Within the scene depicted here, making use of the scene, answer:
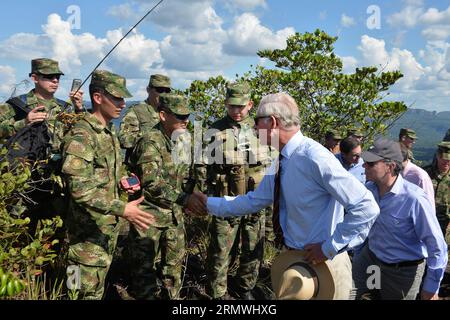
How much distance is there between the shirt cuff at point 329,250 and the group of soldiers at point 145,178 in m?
1.36

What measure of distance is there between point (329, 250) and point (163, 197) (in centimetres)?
193

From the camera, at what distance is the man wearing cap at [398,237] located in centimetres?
335

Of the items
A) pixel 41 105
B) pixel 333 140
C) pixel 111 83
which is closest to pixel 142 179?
pixel 111 83

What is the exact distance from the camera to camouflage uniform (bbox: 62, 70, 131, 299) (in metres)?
3.18

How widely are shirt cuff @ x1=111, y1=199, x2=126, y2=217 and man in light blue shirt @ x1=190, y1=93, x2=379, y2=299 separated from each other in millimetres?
1160

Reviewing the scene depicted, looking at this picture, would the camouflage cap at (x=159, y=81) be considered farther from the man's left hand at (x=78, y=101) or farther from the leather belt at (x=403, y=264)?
the leather belt at (x=403, y=264)

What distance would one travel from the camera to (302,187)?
106 inches

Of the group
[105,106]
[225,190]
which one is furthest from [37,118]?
[225,190]

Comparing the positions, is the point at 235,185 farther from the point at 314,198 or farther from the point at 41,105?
the point at 314,198

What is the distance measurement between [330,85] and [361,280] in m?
4.90

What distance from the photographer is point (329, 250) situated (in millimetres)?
2588

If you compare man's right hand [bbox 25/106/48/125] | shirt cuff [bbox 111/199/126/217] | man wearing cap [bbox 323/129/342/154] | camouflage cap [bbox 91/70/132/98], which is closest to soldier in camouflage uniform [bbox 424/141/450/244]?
man wearing cap [bbox 323/129/342/154]

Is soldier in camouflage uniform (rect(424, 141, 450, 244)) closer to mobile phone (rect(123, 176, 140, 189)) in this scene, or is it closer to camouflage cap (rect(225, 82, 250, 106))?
camouflage cap (rect(225, 82, 250, 106))

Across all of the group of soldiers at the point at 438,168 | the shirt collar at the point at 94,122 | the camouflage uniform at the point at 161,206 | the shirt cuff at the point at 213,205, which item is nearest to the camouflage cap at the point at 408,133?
the group of soldiers at the point at 438,168
